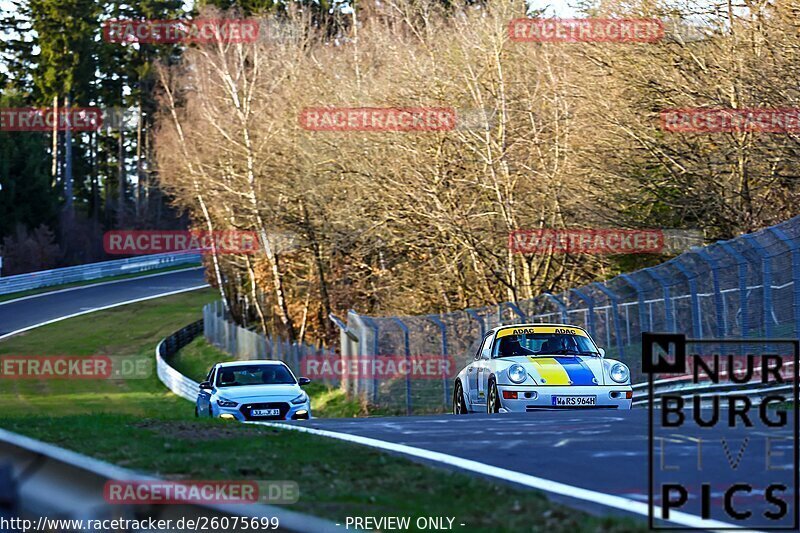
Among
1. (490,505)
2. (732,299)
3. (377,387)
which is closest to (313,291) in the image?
(377,387)

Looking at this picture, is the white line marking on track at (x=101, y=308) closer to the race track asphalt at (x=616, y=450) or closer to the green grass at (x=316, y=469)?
the green grass at (x=316, y=469)

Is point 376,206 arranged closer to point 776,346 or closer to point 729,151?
point 729,151

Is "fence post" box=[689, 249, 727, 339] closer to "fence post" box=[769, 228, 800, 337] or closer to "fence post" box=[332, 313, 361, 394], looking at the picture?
"fence post" box=[769, 228, 800, 337]

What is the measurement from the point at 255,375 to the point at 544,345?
7.08m

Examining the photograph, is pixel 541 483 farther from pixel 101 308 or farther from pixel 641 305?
pixel 101 308

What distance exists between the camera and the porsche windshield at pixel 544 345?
55.8 ft

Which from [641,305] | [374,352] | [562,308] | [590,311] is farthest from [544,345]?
[374,352]

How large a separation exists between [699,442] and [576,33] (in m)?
20.7

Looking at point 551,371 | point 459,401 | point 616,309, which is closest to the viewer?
point 551,371

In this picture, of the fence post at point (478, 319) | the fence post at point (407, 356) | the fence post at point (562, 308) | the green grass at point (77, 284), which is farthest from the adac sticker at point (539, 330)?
the green grass at point (77, 284)

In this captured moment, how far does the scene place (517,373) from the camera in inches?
635

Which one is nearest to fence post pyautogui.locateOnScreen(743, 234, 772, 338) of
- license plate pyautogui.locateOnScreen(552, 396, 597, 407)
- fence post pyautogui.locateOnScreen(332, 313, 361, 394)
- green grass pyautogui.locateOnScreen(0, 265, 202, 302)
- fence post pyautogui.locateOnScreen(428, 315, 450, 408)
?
license plate pyautogui.locateOnScreen(552, 396, 597, 407)

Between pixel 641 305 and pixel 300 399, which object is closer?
pixel 300 399

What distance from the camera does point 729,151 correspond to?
28109 mm
